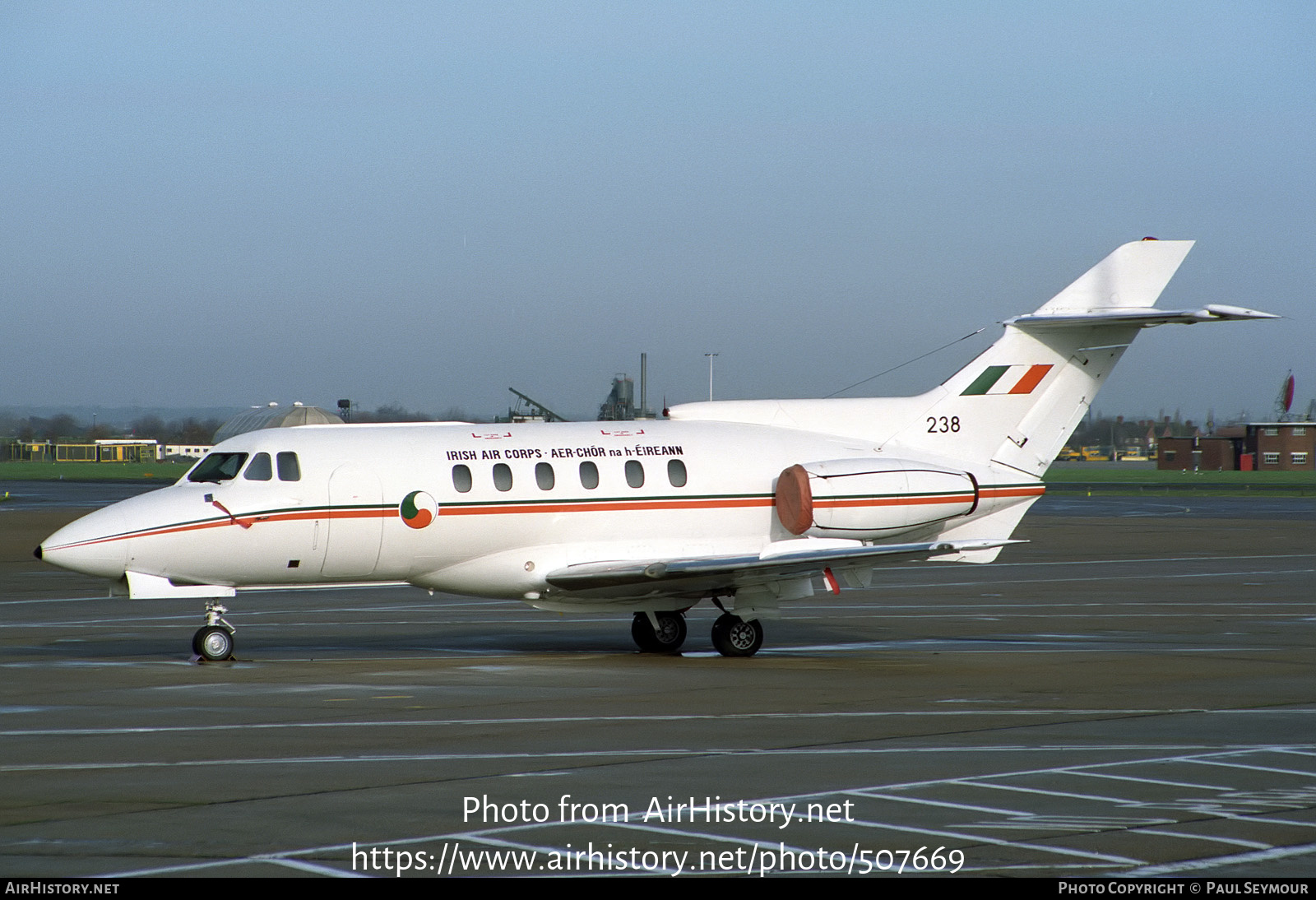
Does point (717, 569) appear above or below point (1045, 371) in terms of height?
below

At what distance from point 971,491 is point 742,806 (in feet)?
41.9

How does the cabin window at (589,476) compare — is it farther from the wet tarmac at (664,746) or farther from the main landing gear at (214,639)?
the main landing gear at (214,639)

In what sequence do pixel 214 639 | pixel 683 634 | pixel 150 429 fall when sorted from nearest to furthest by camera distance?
pixel 214 639, pixel 683 634, pixel 150 429

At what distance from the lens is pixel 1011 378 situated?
77.5 ft

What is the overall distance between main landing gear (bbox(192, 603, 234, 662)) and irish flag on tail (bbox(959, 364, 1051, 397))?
38.4 ft

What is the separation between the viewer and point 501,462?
2138 cm

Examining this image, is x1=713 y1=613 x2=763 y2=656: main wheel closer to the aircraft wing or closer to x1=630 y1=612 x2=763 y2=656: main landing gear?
x1=630 y1=612 x2=763 y2=656: main landing gear

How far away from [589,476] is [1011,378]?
6.93 meters

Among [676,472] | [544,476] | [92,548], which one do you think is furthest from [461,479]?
[92,548]

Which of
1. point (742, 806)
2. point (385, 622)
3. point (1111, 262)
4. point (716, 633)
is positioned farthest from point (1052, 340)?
point (742, 806)

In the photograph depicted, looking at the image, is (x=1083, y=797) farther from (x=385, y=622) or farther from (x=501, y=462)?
(x=385, y=622)

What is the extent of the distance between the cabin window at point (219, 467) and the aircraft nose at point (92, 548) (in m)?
1.22

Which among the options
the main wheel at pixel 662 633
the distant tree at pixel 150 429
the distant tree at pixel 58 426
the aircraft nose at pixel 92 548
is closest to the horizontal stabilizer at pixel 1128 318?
the main wheel at pixel 662 633

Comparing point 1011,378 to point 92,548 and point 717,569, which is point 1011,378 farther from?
point 92,548
